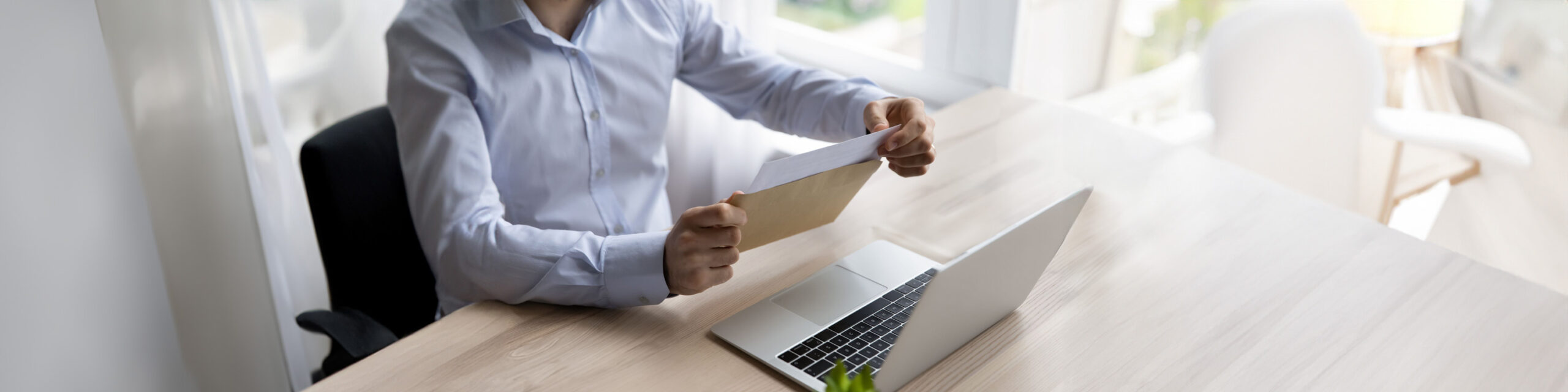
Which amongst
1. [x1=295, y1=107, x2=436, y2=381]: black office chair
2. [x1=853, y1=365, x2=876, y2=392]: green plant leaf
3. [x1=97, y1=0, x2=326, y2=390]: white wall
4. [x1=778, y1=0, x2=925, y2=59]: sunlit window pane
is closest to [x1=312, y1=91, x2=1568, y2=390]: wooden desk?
[x1=853, y1=365, x2=876, y2=392]: green plant leaf

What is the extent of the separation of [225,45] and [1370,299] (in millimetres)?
1548

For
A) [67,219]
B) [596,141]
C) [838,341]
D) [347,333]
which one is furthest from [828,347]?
[67,219]

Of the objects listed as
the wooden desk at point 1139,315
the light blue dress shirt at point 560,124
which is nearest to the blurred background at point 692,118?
the wooden desk at point 1139,315

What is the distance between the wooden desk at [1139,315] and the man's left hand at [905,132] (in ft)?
0.23

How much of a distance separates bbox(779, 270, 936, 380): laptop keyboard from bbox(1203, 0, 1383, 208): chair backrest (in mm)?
1195

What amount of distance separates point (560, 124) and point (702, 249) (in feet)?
1.37

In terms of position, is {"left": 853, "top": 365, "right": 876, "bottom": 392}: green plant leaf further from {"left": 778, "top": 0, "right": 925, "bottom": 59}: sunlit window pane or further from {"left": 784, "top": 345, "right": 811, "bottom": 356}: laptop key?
{"left": 778, "top": 0, "right": 925, "bottom": 59}: sunlit window pane

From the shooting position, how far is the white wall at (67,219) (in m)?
1.21

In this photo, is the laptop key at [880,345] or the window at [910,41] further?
the window at [910,41]

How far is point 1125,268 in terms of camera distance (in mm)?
1138

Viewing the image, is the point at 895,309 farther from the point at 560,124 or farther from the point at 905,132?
the point at 560,124

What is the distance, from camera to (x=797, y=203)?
101 cm

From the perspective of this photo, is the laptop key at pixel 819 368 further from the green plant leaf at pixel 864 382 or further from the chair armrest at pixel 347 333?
the chair armrest at pixel 347 333

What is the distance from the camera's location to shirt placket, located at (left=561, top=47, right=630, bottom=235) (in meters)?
1.30
